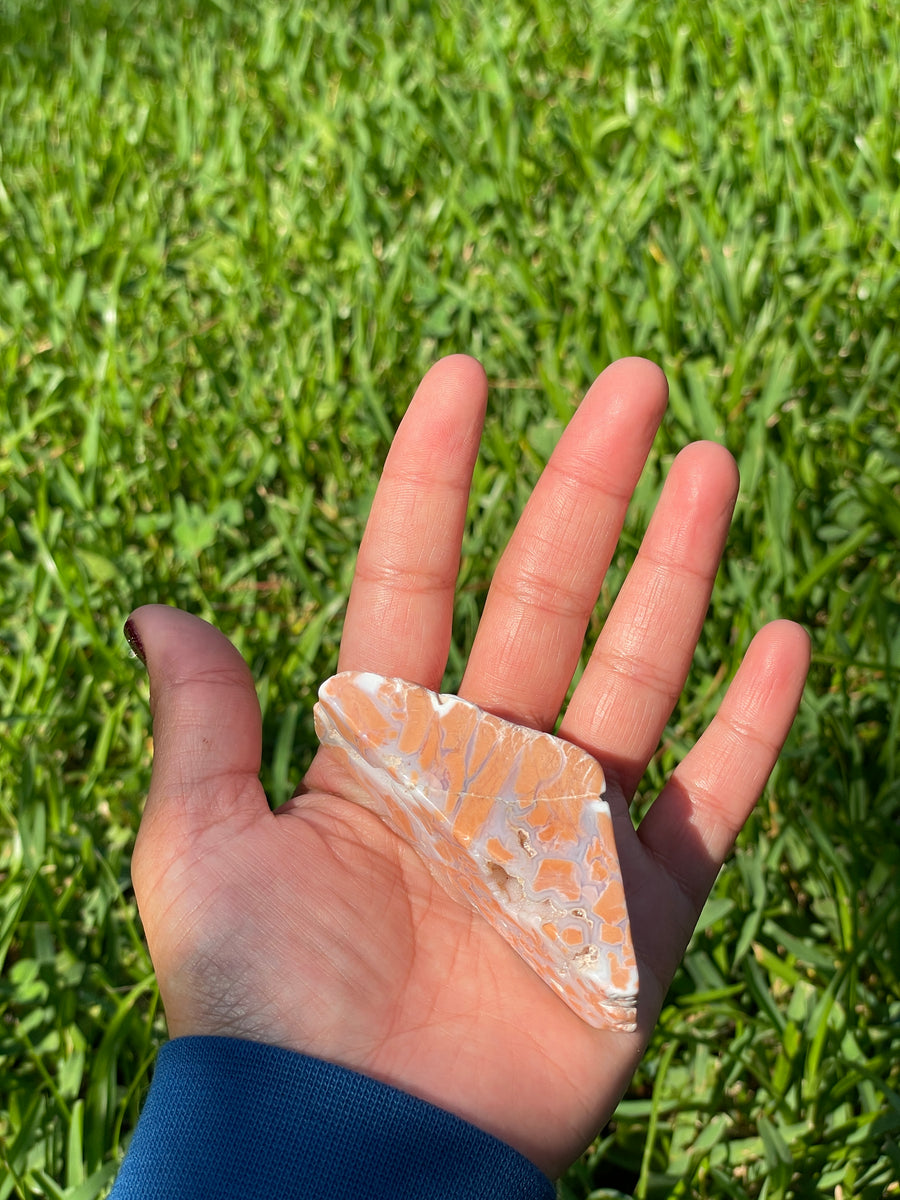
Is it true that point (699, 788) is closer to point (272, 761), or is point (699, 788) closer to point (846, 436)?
point (272, 761)

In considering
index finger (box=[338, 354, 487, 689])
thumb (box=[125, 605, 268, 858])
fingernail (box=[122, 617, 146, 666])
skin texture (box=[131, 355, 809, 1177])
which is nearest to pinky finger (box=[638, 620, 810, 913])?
skin texture (box=[131, 355, 809, 1177])

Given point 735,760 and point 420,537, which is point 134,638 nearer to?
point 420,537

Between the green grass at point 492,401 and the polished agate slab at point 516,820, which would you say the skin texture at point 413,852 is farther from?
the green grass at point 492,401

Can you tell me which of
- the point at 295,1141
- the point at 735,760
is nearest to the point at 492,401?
the point at 735,760

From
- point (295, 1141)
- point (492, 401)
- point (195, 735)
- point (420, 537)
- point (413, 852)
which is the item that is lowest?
point (295, 1141)

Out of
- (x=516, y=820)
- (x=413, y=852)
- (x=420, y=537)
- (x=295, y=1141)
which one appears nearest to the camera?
(x=295, y=1141)

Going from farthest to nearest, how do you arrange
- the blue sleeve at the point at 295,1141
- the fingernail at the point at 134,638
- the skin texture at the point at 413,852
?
1. the fingernail at the point at 134,638
2. the skin texture at the point at 413,852
3. the blue sleeve at the point at 295,1141

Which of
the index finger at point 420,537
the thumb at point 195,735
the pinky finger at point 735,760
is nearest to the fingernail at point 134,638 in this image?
the thumb at point 195,735
